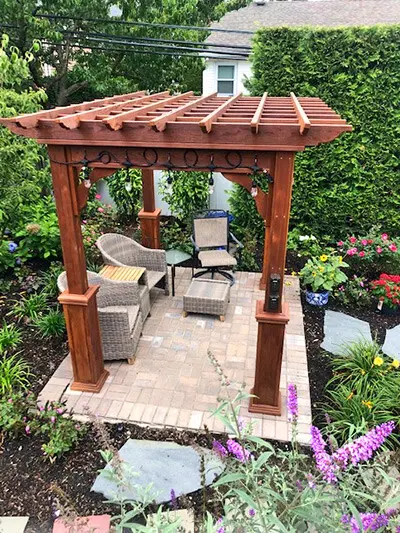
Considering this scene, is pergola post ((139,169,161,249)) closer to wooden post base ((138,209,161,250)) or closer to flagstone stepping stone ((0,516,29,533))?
wooden post base ((138,209,161,250))

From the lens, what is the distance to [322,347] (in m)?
4.56

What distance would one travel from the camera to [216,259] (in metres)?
5.73

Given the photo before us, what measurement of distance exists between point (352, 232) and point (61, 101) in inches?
273

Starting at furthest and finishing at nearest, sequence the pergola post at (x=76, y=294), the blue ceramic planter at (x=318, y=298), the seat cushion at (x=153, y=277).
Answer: the blue ceramic planter at (x=318, y=298), the seat cushion at (x=153, y=277), the pergola post at (x=76, y=294)

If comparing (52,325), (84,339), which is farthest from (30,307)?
(84,339)

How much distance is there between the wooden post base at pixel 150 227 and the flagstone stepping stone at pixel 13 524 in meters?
3.76

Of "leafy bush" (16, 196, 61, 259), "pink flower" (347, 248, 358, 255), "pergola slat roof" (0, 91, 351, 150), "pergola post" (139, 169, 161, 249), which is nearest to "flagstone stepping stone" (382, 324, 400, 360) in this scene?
"pink flower" (347, 248, 358, 255)

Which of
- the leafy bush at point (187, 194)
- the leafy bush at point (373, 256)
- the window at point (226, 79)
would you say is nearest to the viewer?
the leafy bush at point (373, 256)

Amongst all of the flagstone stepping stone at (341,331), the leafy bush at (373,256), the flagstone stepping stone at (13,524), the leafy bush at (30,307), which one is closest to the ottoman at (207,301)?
the flagstone stepping stone at (341,331)

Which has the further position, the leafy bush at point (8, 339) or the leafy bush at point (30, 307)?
the leafy bush at point (30, 307)

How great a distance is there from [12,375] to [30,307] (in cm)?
118

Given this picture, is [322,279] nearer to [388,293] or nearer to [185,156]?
[388,293]

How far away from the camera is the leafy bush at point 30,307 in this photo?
→ 16.0 ft

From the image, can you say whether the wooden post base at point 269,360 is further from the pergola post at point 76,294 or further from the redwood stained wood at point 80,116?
the redwood stained wood at point 80,116
